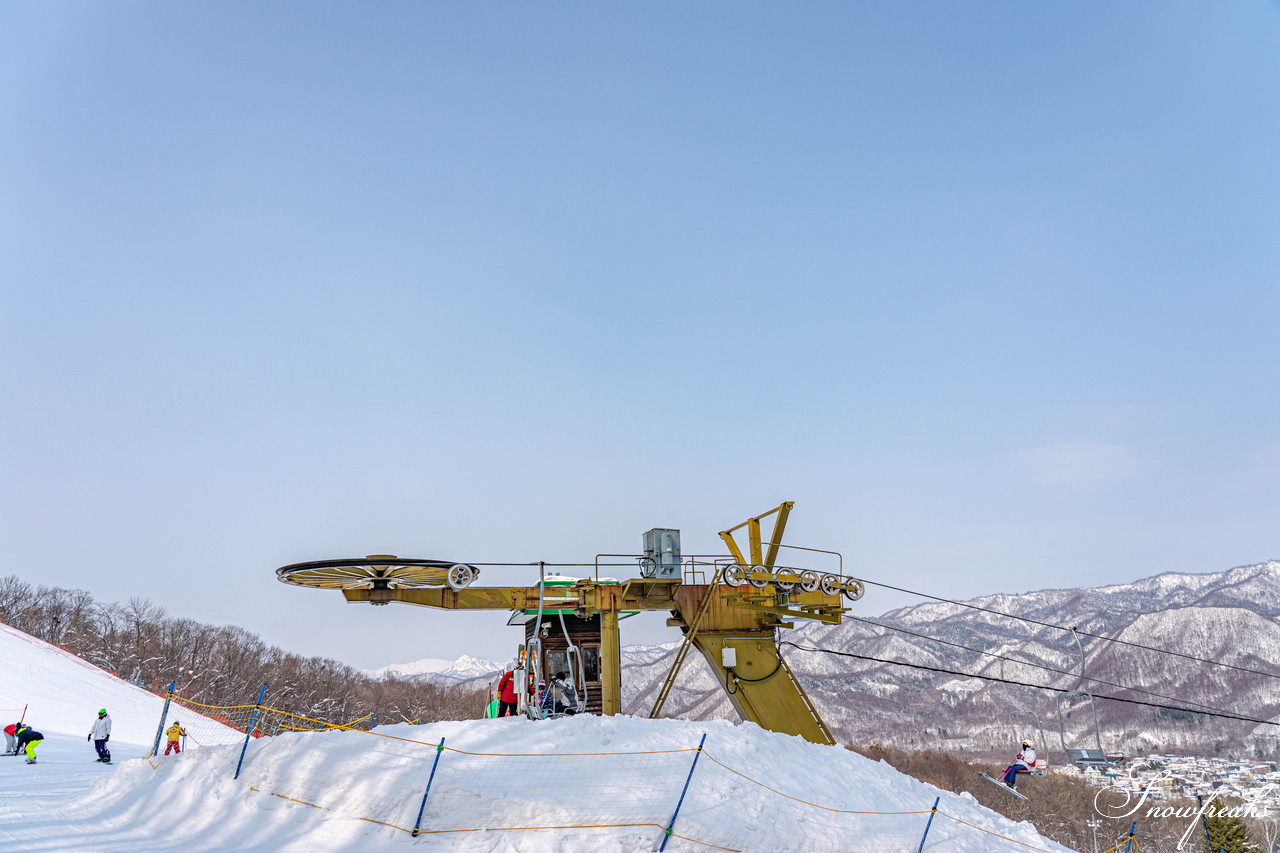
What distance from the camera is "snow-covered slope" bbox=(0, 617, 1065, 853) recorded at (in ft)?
35.4

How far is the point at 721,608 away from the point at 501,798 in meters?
9.68

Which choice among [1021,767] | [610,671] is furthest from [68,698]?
[1021,767]

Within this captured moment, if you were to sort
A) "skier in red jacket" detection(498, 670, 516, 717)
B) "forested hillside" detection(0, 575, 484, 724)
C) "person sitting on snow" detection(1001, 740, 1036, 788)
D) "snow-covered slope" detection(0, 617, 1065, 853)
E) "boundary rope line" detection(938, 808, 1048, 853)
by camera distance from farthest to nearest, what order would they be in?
"forested hillside" detection(0, 575, 484, 724) → "person sitting on snow" detection(1001, 740, 1036, 788) → "skier in red jacket" detection(498, 670, 516, 717) → "boundary rope line" detection(938, 808, 1048, 853) → "snow-covered slope" detection(0, 617, 1065, 853)

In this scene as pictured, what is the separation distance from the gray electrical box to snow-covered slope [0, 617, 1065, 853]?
4.88 m

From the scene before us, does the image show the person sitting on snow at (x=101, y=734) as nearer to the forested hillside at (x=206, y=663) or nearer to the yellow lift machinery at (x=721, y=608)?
the yellow lift machinery at (x=721, y=608)

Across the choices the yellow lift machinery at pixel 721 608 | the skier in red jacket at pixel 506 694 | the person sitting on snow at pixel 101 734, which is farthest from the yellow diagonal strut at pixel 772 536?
the person sitting on snow at pixel 101 734

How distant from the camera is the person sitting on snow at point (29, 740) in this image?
20.3m

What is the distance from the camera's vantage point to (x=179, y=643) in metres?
100

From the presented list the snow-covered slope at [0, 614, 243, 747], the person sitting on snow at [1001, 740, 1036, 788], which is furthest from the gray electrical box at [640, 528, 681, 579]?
the snow-covered slope at [0, 614, 243, 747]

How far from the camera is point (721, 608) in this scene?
1989 centimetres

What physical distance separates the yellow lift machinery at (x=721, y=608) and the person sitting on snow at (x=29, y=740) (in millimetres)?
11683

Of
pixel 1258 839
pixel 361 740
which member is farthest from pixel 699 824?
pixel 1258 839

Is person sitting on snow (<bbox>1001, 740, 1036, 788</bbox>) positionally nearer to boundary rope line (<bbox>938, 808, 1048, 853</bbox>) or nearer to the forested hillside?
boundary rope line (<bbox>938, 808, 1048, 853</bbox>)

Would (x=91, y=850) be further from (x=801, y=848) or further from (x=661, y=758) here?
(x=801, y=848)
